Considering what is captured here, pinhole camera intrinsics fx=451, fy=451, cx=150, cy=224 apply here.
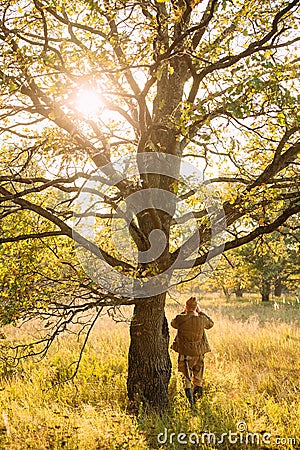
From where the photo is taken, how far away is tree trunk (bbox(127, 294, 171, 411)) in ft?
23.1

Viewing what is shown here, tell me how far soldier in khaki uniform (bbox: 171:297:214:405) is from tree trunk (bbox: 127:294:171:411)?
109 cm

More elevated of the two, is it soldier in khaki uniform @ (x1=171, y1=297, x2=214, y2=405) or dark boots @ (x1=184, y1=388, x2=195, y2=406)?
soldier in khaki uniform @ (x1=171, y1=297, x2=214, y2=405)

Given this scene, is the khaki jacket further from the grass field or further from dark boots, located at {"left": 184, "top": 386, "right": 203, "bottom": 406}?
the grass field

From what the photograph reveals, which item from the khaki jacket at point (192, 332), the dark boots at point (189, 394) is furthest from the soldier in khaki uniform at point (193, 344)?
the dark boots at point (189, 394)

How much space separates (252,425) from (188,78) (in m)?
5.57

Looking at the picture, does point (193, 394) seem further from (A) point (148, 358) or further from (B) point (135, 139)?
(B) point (135, 139)

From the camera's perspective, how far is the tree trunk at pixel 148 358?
277 inches

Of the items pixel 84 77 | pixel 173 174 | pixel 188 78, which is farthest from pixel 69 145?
pixel 188 78

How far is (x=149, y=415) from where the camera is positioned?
664cm

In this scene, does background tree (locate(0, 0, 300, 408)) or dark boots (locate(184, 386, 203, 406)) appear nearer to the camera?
background tree (locate(0, 0, 300, 408))

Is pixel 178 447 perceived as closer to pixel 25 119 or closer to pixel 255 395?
pixel 255 395

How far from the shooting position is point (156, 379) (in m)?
7.06

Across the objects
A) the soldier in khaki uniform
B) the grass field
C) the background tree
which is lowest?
the grass field

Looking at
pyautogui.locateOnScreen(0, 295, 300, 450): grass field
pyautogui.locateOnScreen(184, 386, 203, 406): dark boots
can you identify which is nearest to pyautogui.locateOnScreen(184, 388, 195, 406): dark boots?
pyautogui.locateOnScreen(184, 386, 203, 406): dark boots
